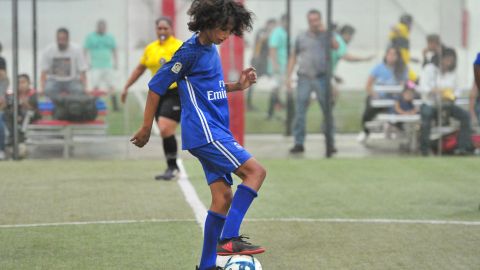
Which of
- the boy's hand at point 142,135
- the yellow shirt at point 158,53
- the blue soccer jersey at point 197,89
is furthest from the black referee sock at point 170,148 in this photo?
the boy's hand at point 142,135

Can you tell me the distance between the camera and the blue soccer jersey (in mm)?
6574

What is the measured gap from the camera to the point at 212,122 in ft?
21.8

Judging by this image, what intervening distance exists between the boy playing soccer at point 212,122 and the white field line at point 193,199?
201 centimetres

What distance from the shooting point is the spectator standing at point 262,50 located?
730 inches

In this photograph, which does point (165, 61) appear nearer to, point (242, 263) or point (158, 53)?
point (158, 53)

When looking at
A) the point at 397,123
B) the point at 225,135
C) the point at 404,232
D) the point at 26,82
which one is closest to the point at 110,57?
the point at 26,82

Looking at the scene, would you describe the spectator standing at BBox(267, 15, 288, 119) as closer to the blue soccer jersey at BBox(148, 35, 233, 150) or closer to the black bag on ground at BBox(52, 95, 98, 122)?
the black bag on ground at BBox(52, 95, 98, 122)

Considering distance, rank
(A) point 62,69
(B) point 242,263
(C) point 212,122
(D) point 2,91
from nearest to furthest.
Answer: (B) point 242,263 → (C) point 212,122 → (D) point 2,91 → (A) point 62,69

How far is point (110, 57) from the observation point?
52.7 ft

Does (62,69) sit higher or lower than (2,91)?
higher

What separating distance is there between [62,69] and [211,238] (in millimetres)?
9704

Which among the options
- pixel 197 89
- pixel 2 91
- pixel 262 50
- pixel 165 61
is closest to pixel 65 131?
pixel 2 91

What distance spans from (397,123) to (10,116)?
643cm

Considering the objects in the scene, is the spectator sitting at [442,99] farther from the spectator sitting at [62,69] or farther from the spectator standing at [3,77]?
the spectator standing at [3,77]
